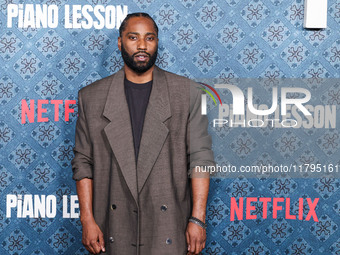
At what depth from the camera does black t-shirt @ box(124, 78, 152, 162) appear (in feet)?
6.54

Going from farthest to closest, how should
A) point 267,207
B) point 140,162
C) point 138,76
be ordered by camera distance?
1. point 267,207
2. point 138,76
3. point 140,162

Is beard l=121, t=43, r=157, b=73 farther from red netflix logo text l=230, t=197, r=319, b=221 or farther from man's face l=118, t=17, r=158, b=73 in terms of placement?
red netflix logo text l=230, t=197, r=319, b=221

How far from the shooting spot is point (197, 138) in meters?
A: 2.02

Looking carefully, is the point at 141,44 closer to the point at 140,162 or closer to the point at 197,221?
the point at 140,162

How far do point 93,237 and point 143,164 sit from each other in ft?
1.48

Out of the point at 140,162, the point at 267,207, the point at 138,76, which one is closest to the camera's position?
the point at 140,162

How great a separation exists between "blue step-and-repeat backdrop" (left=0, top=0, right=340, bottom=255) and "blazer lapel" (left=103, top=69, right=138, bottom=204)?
507 millimetres

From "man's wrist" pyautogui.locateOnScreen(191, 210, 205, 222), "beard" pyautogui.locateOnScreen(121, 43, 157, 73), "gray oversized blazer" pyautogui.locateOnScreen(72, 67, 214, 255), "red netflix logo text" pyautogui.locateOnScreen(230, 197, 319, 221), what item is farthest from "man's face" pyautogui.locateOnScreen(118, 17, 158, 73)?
"red netflix logo text" pyautogui.locateOnScreen(230, 197, 319, 221)

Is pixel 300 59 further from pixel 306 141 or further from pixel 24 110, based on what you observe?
pixel 24 110

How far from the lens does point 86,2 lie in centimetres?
244

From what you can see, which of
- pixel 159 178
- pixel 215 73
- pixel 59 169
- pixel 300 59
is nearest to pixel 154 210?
pixel 159 178

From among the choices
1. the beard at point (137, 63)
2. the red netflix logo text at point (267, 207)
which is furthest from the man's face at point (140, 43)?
the red netflix logo text at point (267, 207)

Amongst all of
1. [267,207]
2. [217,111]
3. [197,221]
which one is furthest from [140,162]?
[267,207]

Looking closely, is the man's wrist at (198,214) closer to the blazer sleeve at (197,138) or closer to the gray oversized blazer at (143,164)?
the gray oversized blazer at (143,164)
